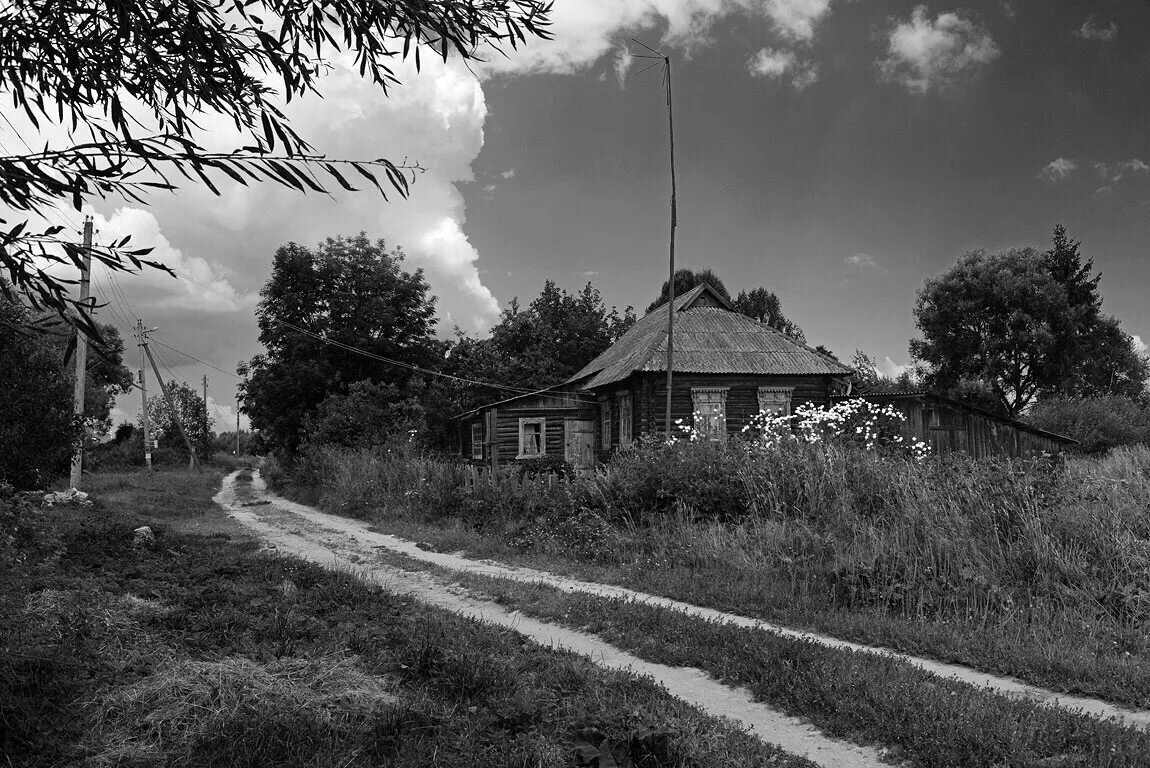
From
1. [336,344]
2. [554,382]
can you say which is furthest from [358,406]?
[554,382]

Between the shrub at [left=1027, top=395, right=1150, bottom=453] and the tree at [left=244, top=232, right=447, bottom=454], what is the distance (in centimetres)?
3074

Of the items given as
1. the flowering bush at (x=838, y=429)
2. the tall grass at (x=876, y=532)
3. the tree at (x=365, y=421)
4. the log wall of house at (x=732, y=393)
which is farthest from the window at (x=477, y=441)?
A: the tall grass at (x=876, y=532)

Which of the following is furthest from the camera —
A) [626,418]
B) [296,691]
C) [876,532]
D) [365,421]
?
[365,421]

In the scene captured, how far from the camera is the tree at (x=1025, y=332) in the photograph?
41.9m

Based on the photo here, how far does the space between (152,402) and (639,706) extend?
2810 inches

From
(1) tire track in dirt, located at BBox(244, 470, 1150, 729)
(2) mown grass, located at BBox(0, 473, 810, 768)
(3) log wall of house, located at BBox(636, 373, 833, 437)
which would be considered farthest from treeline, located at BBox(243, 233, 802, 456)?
(2) mown grass, located at BBox(0, 473, 810, 768)

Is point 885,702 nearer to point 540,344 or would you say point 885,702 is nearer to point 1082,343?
A: point 540,344

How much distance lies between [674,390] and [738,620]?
20.0 meters

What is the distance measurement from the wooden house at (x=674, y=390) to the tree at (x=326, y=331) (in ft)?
25.5

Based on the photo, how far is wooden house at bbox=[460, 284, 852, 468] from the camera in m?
27.3

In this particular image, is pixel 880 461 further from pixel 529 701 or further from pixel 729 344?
pixel 729 344

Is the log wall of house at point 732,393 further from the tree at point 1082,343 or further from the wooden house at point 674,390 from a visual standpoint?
the tree at point 1082,343

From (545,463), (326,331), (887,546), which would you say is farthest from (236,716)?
(326,331)

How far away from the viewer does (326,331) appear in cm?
3859
